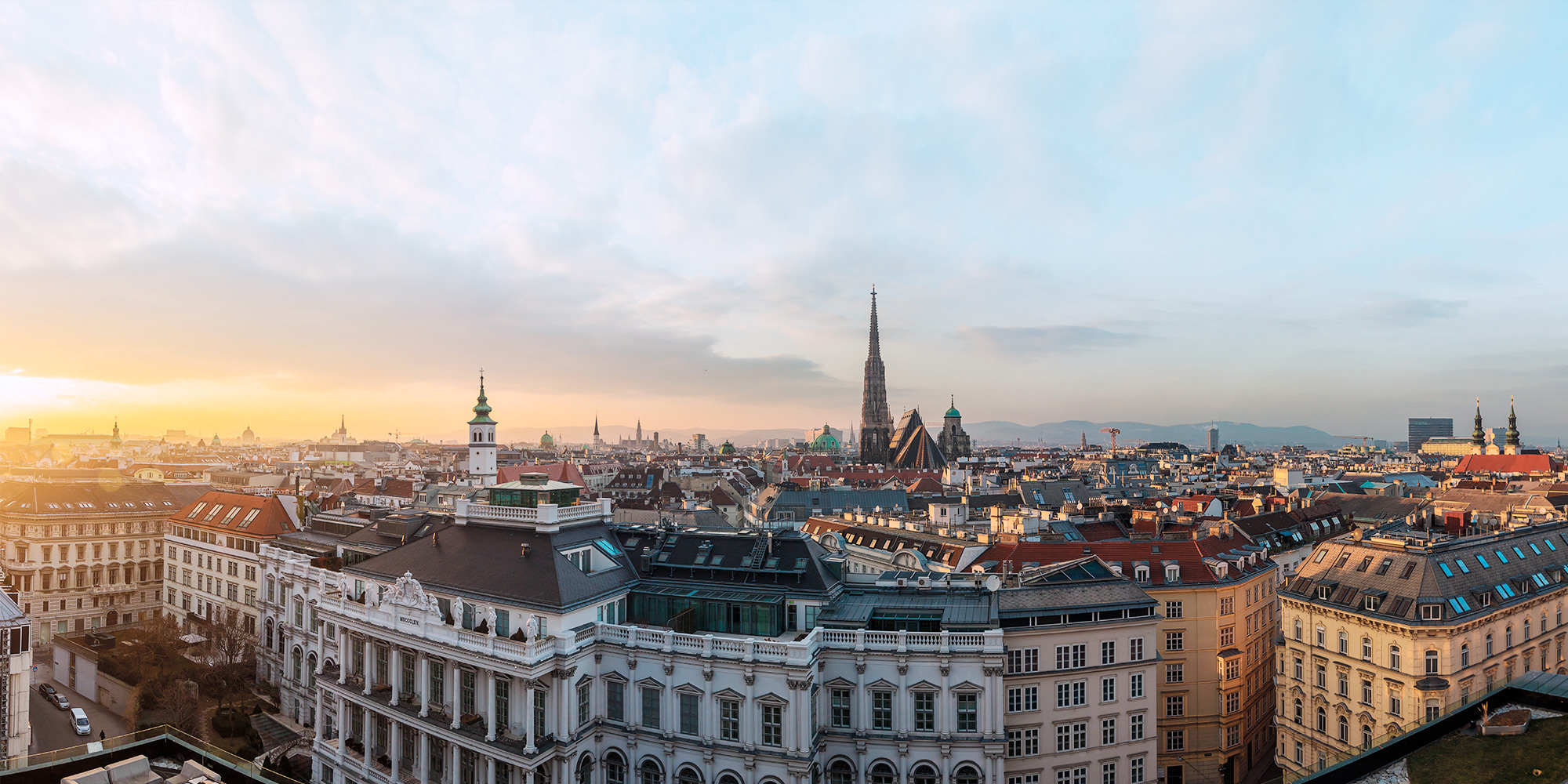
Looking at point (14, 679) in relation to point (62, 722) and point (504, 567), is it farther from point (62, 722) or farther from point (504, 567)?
point (504, 567)

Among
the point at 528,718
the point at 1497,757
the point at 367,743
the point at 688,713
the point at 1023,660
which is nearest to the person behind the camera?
the point at 1497,757

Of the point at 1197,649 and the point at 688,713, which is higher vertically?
the point at 688,713

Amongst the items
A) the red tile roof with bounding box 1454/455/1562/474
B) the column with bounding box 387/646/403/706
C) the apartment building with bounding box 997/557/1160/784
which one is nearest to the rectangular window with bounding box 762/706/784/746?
the apartment building with bounding box 997/557/1160/784

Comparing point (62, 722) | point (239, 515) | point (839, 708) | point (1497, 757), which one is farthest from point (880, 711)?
point (239, 515)

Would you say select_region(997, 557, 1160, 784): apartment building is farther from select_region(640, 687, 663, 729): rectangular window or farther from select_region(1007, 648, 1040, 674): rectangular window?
select_region(640, 687, 663, 729): rectangular window

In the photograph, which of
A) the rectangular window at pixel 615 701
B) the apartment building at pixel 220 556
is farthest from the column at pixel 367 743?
the apartment building at pixel 220 556

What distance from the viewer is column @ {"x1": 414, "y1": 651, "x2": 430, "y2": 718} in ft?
149

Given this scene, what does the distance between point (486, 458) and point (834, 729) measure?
3308 inches

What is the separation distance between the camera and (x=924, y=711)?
4112 cm

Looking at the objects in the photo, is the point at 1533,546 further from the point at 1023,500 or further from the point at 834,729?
the point at 1023,500

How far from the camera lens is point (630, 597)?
Result: 156ft

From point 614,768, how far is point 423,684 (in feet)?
40.6

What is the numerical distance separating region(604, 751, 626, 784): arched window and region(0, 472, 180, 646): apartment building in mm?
77440

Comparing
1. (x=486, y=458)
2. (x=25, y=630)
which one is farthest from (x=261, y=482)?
(x=25, y=630)
